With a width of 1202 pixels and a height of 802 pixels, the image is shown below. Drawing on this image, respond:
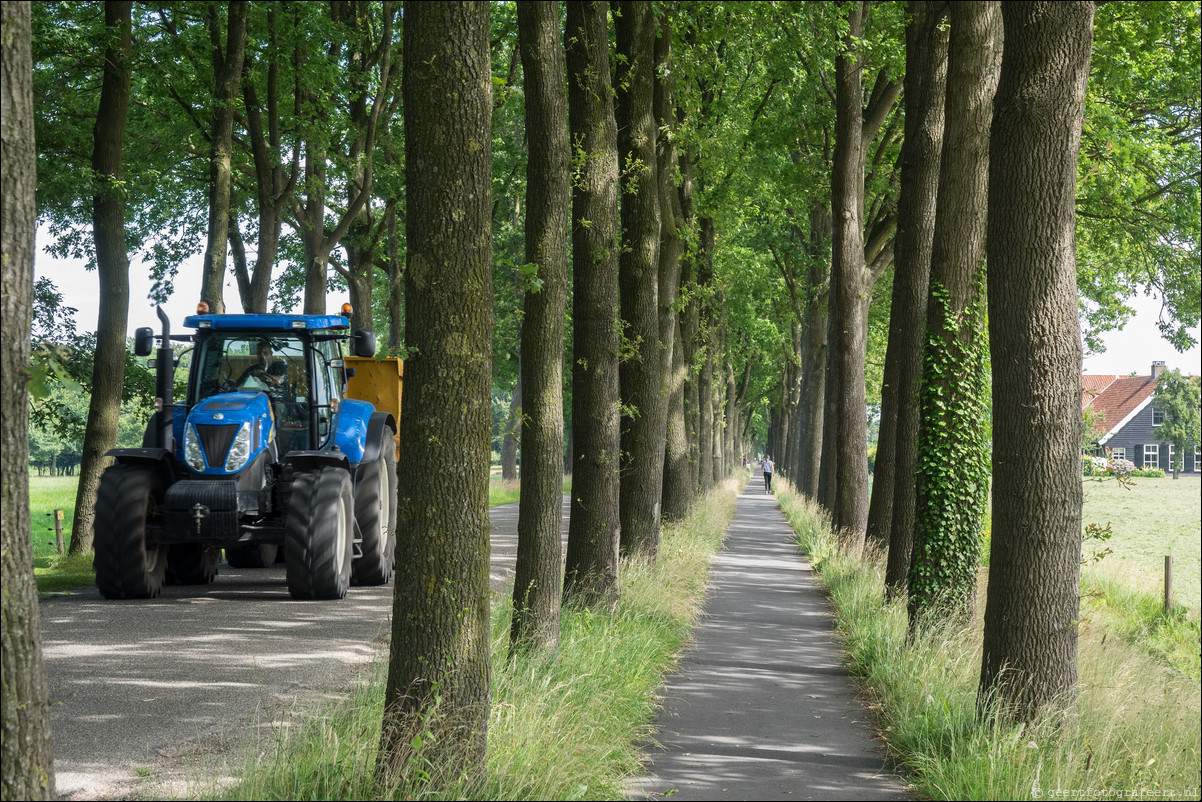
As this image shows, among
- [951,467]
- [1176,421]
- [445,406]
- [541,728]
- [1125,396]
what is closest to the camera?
[445,406]

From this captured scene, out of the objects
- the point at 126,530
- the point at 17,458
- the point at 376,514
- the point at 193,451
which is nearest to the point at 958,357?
the point at 376,514

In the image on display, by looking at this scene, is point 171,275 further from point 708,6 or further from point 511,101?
point 708,6

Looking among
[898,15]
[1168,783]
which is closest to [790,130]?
[898,15]

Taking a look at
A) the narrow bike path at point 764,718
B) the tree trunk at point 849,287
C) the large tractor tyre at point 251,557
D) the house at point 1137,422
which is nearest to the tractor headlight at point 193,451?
the large tractor tyre at point 251,557

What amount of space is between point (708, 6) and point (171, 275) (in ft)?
55.7

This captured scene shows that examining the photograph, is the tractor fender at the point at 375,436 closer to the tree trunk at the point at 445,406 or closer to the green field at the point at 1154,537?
the green field at the point at 1154,537

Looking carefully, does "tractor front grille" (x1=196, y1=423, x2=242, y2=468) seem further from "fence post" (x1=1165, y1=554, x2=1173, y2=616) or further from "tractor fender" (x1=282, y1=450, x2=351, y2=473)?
"fence post" (x1=1165, y1=554, x2=1173, y2=616)

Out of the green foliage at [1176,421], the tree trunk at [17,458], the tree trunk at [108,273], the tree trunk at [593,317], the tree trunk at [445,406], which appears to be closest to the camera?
the tree trunk at [17,458]

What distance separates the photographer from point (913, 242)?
41.6ft

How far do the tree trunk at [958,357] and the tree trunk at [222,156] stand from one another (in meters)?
11.0

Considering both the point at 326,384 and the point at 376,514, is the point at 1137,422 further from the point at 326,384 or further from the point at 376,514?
the point at 326,384

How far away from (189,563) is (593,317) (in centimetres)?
654

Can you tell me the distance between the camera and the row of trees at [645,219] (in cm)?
525

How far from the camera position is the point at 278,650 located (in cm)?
964
